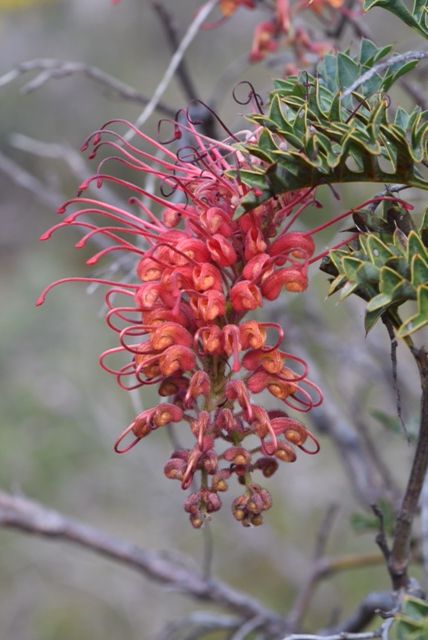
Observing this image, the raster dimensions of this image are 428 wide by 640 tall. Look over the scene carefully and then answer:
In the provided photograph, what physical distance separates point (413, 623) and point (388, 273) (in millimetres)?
296

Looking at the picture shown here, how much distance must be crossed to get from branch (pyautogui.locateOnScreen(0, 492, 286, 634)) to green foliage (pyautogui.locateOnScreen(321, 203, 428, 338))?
103 centimetres

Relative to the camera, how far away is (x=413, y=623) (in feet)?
2.30

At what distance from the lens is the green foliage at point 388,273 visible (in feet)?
2.53

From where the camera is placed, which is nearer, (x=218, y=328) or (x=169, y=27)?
(x=218, y=328)

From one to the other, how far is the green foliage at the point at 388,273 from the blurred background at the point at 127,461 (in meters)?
0.68

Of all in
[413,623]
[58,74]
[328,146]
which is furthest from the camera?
[58,74]

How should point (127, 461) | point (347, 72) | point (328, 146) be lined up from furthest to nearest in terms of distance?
point (127, 461) → point (347, 72) → point (328, 146)

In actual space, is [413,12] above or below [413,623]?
above

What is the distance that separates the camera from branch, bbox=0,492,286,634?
67.1 inches

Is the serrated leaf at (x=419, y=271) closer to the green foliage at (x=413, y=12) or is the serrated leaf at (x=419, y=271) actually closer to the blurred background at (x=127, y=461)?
the green foliage at (x=413, y=12)

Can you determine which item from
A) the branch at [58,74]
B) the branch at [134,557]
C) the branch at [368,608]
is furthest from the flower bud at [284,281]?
the branch at [134,557]

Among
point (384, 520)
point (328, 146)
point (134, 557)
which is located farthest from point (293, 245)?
point (134, 557)

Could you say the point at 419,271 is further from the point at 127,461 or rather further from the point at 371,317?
the point at 127,461

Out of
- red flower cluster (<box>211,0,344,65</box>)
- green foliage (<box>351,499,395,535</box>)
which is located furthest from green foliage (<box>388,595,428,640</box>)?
red flower cluster (<box>211,0,344,65</box>)
